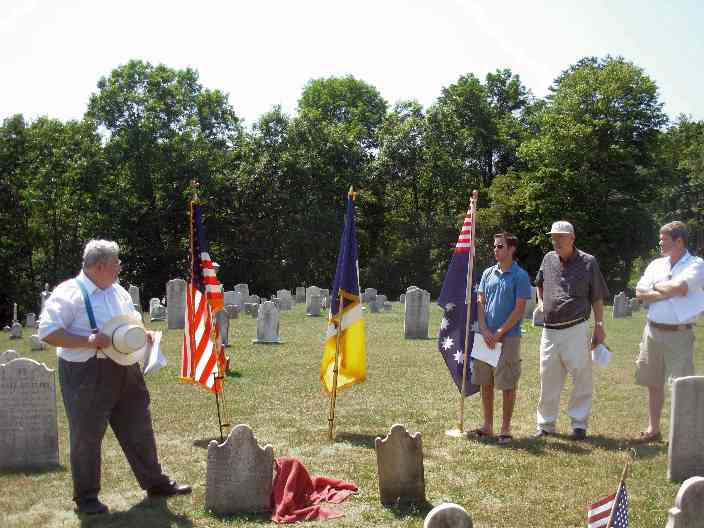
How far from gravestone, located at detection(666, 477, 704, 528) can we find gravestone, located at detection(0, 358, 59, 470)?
553 cm

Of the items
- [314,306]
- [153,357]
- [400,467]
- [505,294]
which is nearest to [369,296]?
[314,306]

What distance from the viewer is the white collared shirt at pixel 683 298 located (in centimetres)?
744

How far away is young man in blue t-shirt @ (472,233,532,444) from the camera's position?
7.95 meters

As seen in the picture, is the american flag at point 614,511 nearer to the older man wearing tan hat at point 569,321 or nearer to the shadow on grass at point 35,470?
the older man wearing tan hat at point 569,321

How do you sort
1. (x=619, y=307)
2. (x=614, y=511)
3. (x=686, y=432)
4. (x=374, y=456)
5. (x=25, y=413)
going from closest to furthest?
(x=614, y=511)
(x=686, y=432)
(x=25, y=413)
(x=374, y=456)
(x=619, y=307)

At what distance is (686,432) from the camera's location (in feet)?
21.1

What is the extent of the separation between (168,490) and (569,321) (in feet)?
14.4

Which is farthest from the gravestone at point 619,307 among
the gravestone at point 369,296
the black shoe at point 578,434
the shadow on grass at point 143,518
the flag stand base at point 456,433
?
the shadow on grass at point 143,518

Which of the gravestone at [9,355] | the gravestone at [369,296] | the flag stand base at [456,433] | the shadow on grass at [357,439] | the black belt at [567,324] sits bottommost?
the shadow on grass at [357,439]

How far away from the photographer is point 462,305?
869cm

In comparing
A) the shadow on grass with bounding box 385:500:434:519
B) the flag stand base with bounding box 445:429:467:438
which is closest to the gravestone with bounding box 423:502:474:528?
the shadow on grass with bounding box 385:500:434:519

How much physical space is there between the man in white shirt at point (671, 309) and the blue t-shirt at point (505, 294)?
1.19 metres

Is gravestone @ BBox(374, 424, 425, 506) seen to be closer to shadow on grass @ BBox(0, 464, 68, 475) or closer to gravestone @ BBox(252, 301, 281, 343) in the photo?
shadow on grass @ BBox(0, 464, 68, 475)

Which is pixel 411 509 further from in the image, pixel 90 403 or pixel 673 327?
pixel 673 327
